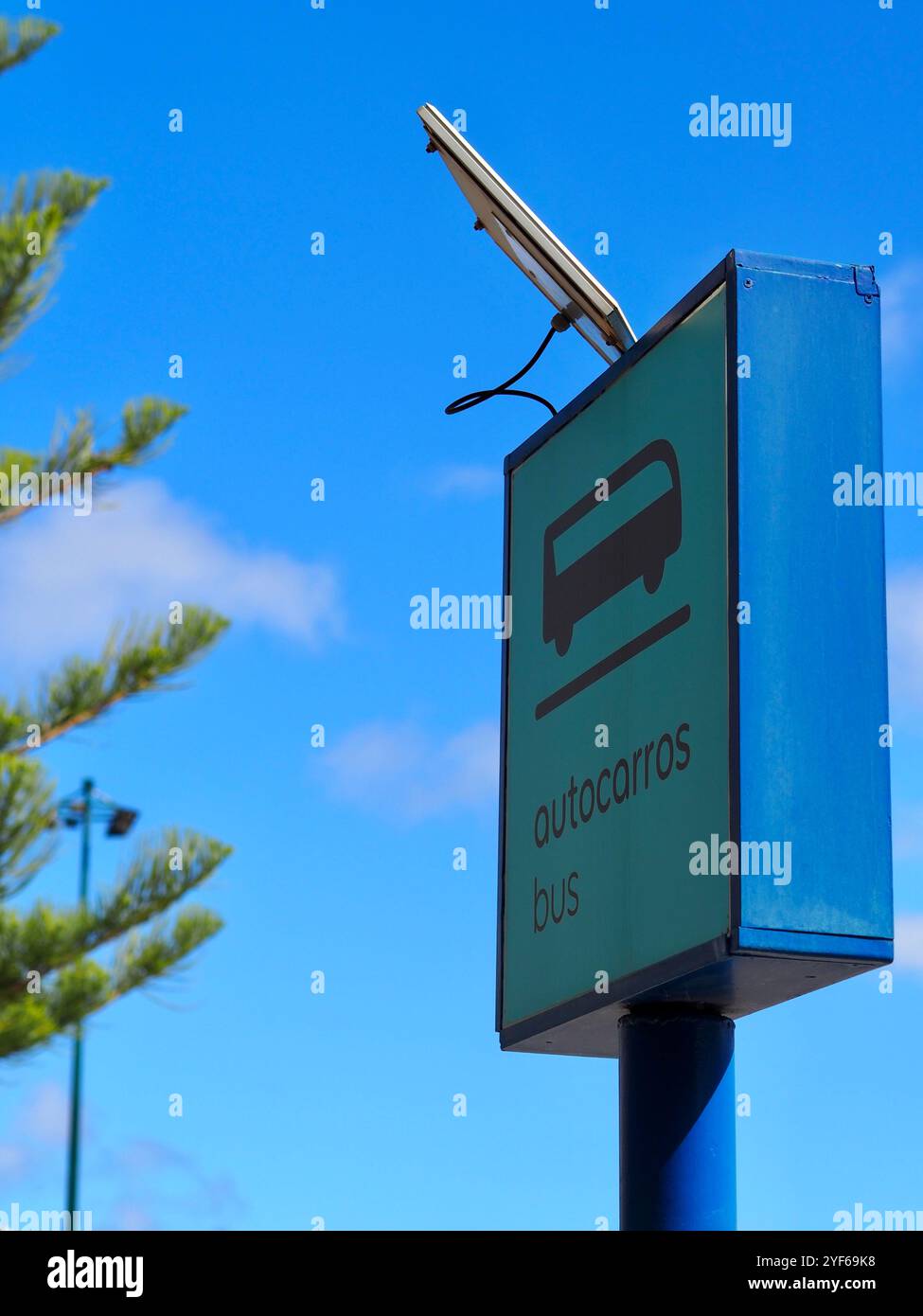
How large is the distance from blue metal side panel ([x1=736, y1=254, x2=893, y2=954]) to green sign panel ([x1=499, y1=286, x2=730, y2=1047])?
7cm

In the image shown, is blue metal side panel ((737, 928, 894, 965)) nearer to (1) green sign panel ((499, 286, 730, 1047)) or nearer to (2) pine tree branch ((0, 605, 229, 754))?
(1) green sign panel ((499, 286, 730, 1047))

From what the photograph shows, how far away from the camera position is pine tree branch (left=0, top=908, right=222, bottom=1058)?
6867mm

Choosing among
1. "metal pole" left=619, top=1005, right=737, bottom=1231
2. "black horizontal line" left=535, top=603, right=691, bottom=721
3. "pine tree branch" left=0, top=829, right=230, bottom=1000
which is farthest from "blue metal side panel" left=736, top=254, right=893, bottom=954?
"pine tree branch" left=0, top=829, right=230, bottom=1000

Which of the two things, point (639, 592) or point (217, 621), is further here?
point (217, 621)

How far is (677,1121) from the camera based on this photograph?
3877mm

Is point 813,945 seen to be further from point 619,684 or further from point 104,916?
point 104,916

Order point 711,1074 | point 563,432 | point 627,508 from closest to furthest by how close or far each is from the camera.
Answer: point 711,1074, point 627,508, point 563,432

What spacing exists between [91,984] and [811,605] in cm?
402

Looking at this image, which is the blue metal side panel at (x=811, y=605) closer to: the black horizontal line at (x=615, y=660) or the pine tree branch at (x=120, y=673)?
the black horizontal line at (x=615, y=660)

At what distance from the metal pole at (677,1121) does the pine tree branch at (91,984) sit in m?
3.41
